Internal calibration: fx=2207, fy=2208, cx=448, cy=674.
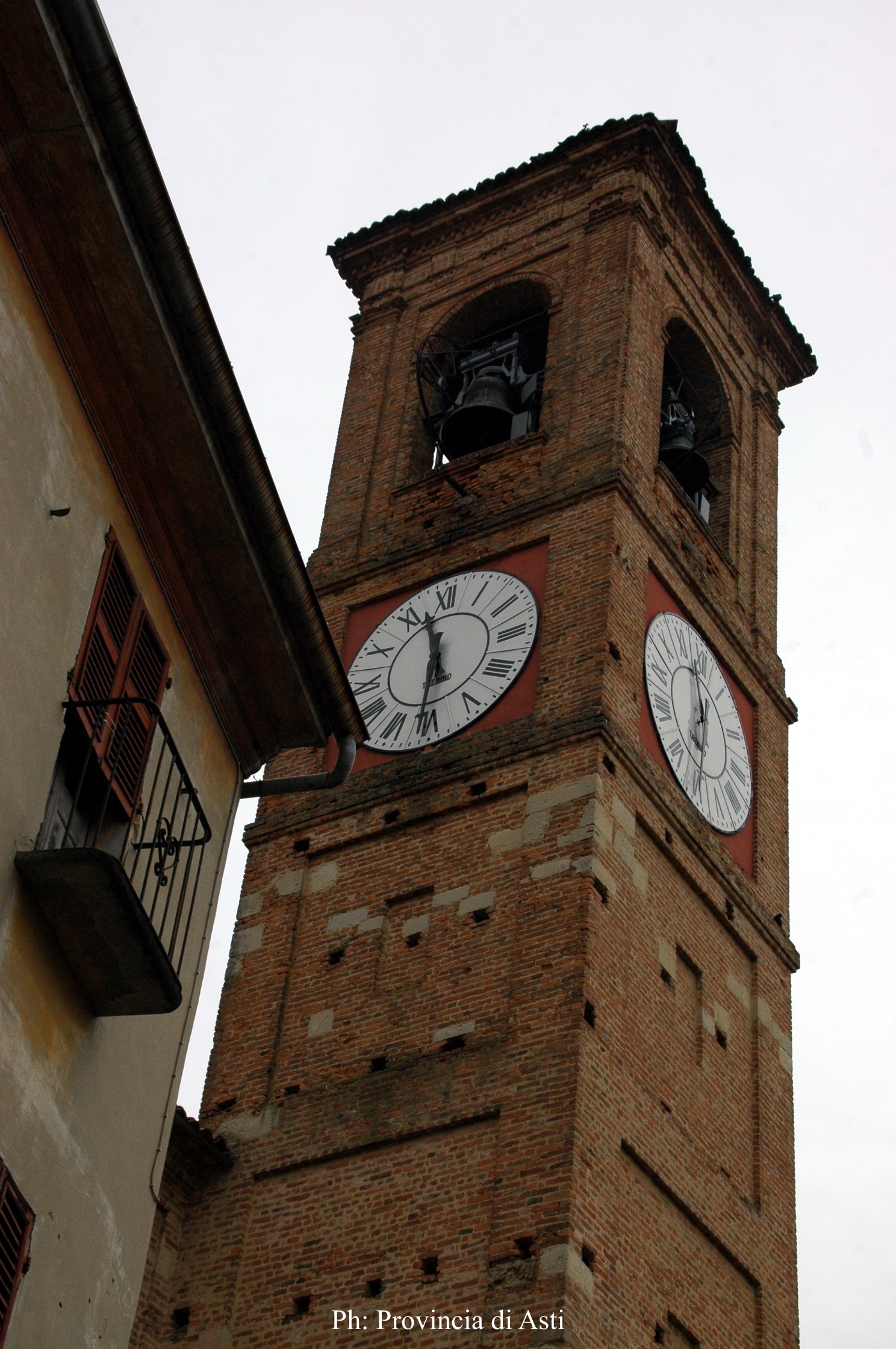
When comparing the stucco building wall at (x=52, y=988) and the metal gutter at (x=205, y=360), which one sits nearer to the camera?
the stucco building wall at (x=52, y=988)

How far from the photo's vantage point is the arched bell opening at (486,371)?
2066 centimetres

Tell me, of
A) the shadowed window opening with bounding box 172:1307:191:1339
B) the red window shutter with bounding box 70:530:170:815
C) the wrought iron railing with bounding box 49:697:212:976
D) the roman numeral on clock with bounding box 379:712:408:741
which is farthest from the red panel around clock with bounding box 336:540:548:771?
the red window shutter with bounding box 70:530:170:815

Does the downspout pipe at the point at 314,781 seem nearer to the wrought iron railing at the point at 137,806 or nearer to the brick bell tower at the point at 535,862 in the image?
the wrought iron railing at the point at 137,806

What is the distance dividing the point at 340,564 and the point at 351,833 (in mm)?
3492

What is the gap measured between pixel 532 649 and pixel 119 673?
→ 9095 mm

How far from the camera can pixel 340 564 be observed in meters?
19.9

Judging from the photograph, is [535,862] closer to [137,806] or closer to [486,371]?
[486,371]

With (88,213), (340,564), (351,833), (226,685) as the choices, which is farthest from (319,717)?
(340,564)

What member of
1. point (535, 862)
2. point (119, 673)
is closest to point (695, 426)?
point (535, 862)

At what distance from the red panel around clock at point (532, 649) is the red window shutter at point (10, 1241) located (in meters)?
10.00

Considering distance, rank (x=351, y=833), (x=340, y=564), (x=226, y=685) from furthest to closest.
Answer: (x=340, y=564)
(x=351, y=833)
(x=226, y=685)

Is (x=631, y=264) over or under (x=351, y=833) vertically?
over

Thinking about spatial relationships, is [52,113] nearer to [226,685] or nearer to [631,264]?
[226,685]

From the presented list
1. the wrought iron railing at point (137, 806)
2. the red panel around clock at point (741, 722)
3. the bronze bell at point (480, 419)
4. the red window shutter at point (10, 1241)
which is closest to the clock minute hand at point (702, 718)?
the red panel around clock at point (741, 722)
